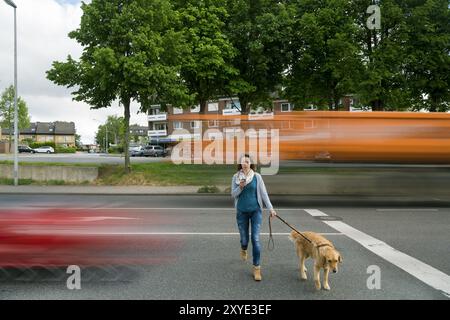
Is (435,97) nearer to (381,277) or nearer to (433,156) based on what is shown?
(433,156)

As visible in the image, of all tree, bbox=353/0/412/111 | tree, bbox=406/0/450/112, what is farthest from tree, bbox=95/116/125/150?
tree, bbox=406/0/450/112

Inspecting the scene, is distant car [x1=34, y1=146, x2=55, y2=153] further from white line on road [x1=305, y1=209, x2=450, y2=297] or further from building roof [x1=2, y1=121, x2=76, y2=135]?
white line on road [x1=305, y1=209, x2=450, y2=297]

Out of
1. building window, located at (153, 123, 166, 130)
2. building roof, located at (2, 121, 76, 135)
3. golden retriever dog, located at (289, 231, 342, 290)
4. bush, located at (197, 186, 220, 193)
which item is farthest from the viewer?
building roof, located at (2, 121, 76, 135)

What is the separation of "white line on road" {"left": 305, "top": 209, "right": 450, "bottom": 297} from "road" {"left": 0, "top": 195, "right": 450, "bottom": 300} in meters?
0.01

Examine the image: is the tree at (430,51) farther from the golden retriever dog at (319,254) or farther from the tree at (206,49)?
the golden retriever dog at (319,254)

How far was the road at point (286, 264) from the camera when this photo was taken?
5.23 m

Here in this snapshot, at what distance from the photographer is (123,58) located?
18.7 meters

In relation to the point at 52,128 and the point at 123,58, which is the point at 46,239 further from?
the point at 52,128

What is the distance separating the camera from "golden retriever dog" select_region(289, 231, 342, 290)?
4961mm

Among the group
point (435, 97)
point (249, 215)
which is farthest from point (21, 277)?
point (435, 97)

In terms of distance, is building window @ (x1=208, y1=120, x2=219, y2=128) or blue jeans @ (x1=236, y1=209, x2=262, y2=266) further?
building window @ (x1=208, y1=120, x2=219, y2=128)

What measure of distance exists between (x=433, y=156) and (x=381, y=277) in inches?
323

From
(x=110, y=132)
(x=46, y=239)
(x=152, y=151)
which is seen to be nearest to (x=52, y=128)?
(x=110, y=132)
